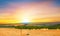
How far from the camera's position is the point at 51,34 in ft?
4.30

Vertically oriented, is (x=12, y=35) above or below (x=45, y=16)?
below

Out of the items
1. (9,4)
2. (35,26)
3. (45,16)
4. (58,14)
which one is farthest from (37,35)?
(9,4)

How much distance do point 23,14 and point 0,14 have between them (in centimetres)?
27

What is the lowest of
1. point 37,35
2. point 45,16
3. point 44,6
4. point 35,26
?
point 37,35

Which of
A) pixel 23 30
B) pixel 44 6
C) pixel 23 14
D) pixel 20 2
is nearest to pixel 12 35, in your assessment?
pixel 23 30

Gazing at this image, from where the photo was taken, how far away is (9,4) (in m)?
1.36

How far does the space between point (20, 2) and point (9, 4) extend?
0.43 feet

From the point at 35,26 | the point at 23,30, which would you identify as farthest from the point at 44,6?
the point at 23,30

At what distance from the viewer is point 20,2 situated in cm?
136

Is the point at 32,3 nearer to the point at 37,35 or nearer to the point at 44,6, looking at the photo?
the point at 44,6

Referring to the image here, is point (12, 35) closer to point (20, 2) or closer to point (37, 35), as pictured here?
point (37, 35)

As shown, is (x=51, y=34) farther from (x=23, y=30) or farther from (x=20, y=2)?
(x=20, y=2)

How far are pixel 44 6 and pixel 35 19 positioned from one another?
19cm

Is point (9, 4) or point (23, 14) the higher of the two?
point (9, 4)
